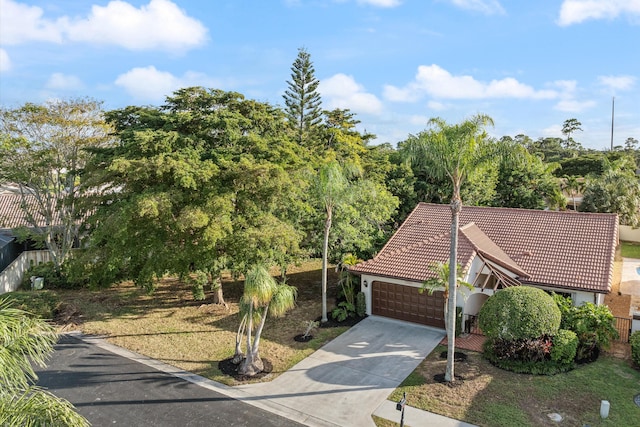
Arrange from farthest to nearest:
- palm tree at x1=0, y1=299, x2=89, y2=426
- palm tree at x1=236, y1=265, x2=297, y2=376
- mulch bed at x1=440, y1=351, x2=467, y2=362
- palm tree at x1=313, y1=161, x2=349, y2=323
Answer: palm tree at x1=313, y1=161, x2=349, y2=323 → mulch bed at x1=440, y1=351, x2=467, y2=362 → palm tree at x1=236, y1=265, x2=297, y2=376 → palm tree at x1=0, y1=299, x2=89, y2=426

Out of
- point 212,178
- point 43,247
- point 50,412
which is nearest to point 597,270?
point 212,178

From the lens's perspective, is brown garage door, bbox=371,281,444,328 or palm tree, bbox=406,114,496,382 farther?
brown garage door, bbox=371,281,444,328

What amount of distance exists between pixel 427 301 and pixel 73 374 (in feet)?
44.3

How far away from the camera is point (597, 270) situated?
56.6 ft

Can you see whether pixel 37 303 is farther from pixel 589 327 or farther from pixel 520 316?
pixel 589 327

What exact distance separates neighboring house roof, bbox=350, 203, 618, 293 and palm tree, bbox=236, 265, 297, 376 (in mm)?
5678

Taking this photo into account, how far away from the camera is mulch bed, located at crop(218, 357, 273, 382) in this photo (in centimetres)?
1408

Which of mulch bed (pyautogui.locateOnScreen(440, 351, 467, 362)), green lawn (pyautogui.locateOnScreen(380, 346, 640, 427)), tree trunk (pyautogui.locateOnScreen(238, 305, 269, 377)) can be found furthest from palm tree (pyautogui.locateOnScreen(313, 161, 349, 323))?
green lawn (pyautogui.locateOnScreen(380, 346, 640, 427))

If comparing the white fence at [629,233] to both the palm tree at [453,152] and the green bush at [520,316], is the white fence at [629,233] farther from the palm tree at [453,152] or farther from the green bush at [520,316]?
the palm tree at [453,152]

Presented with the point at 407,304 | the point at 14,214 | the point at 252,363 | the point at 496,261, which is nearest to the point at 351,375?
the point at 252,363

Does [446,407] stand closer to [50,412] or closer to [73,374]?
[50,412]

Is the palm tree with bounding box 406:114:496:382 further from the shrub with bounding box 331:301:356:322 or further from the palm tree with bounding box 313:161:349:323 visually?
the shrub with bounding box 331:301:356:322

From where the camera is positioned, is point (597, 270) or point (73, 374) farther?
point (597, 270)

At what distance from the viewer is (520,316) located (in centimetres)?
1420
